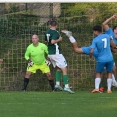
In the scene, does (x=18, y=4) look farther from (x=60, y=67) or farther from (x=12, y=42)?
(x=60, y=67)

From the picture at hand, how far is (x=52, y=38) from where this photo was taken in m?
14.4

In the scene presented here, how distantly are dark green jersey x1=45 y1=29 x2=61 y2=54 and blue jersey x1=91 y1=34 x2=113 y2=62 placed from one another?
1.19 meters

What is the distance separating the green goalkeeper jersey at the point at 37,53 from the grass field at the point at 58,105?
2031mm

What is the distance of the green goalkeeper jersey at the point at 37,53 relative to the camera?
1510 cm

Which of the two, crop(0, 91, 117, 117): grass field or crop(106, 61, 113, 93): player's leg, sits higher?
crop(106, 61, 113, 93): player's leg

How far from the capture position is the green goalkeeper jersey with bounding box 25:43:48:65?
15.1m

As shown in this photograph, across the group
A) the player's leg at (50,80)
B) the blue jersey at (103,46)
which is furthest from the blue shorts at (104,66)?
the player's leg at (50,80)

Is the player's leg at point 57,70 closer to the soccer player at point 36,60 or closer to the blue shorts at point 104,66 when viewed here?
the soccer player at point 36,60

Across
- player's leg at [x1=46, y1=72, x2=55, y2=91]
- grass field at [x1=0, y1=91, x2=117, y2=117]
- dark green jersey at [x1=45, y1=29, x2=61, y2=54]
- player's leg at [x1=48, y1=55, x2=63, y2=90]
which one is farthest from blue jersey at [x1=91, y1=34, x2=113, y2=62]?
player's leg at [x1=46, y1=72, x2=55, y2=91]

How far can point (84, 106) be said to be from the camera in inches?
424

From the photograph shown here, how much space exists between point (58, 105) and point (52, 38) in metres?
3.80

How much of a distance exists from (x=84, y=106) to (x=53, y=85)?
4.39 m

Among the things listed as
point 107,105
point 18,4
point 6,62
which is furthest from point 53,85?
point 107,105

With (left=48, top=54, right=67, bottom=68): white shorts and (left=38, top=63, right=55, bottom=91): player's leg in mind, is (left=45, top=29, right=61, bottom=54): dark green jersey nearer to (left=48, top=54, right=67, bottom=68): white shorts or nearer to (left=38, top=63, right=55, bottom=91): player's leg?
(left=48, top=54, right=67, bottom=68): white shorts
